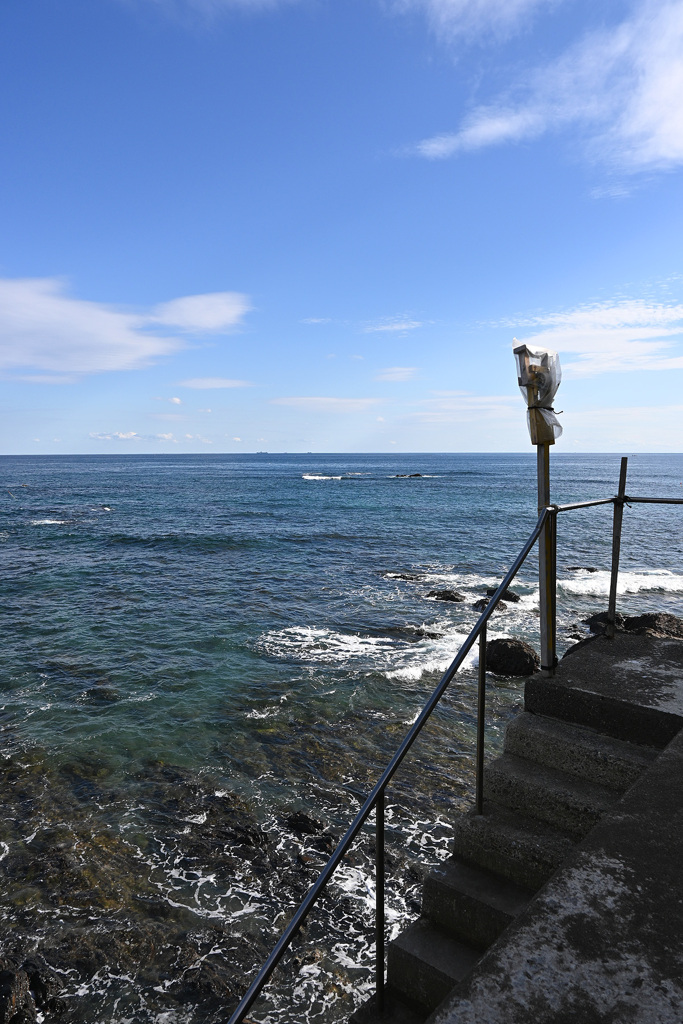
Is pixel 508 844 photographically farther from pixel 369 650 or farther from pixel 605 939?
pixel 369 650

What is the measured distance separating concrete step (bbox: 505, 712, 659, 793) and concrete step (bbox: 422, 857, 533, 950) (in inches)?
30.5

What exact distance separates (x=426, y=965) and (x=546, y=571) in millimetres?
2397

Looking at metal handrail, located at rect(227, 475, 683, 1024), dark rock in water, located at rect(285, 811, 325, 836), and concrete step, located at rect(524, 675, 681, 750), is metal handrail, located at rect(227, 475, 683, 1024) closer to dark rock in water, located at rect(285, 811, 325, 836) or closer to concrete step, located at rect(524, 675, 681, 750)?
concrete step, located at rect(524, 675, 681, 750)

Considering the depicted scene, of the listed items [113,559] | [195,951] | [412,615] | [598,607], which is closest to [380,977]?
[195,951]

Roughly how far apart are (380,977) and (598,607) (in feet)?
61.8

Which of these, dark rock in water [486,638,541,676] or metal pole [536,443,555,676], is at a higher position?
metal pole [536,443,555,676]

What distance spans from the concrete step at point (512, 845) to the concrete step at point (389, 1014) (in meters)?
0.79

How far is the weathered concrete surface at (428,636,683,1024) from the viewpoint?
181 centimetres

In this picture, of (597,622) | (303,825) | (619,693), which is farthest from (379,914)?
(597,622)

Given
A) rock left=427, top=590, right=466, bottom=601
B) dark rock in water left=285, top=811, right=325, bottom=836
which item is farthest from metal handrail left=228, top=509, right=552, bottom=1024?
rock left=427, top=590, right=466, bottom=601

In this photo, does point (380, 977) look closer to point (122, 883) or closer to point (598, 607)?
point (122, 883)

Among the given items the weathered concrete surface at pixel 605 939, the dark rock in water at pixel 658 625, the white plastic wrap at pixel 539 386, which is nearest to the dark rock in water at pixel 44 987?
the weathered concrete surface at pixel 605 939

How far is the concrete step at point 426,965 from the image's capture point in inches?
115

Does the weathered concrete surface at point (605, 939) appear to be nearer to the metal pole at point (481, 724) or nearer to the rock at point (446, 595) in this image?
the metal pole at point (481, 724)
